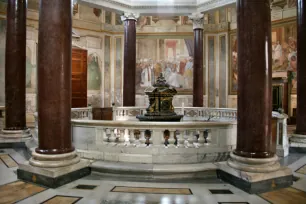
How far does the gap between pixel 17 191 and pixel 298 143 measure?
7127 millimetres

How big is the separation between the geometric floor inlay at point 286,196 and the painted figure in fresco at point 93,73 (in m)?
14.1

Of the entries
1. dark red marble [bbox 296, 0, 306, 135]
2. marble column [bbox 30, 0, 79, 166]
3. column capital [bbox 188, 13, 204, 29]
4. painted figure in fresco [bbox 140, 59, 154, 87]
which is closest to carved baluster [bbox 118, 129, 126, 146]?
marble column [bbox 30, 0, 79, 166]

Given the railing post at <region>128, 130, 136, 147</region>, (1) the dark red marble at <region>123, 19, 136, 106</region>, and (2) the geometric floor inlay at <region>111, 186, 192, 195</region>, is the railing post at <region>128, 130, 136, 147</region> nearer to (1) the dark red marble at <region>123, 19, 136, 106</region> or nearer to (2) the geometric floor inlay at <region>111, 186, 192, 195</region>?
(2) the geometric floor inlay at <region>111, 186, 192, 195</region>

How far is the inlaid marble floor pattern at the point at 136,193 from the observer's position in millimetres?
3945

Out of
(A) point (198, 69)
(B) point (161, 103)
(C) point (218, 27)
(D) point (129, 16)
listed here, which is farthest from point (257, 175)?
(C) point (218, 27)

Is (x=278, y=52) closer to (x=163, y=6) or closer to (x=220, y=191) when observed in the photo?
(x=163, y=6)

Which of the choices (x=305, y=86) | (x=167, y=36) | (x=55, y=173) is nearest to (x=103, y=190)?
(x=55, y=173)

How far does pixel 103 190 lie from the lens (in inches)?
171

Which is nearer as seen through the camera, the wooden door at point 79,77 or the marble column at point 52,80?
the marble column at point 52,80

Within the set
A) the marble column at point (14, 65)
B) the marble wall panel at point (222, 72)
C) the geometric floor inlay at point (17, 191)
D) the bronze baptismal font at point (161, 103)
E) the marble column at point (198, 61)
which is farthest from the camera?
the marble wall panel at point (222, 72)

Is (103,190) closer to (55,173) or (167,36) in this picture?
(55,173)

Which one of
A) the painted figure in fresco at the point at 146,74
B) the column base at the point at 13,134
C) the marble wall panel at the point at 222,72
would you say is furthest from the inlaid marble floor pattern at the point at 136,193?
the painted figure in fresco at the point at 146,74

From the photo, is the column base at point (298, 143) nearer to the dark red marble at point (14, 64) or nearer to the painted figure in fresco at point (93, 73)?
the dark red marble at point (14, 64)

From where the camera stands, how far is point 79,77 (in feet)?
51.7
